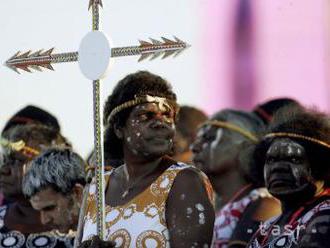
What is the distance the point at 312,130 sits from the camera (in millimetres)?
5953

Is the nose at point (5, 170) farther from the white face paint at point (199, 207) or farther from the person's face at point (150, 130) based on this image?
the white face paint at point (199, 207)

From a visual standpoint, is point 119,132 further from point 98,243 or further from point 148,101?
point 98,243

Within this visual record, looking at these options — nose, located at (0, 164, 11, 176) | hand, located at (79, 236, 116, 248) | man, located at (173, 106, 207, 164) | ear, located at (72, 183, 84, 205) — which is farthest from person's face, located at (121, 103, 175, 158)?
man, located at (173, 106, 207, 164)

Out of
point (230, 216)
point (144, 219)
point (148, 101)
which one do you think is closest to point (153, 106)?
point (148, 101)

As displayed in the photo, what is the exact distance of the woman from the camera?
17.2ft

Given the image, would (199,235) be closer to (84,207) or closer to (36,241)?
(84,207)

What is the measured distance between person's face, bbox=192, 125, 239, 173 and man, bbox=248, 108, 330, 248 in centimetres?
168

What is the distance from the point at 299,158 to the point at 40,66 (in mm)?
1320

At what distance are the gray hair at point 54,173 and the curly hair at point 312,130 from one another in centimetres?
98

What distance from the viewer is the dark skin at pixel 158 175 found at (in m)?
5.24

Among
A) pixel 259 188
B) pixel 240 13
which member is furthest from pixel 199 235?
pixel 240 13

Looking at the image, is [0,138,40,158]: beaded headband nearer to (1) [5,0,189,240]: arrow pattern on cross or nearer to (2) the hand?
(1) [5,0,189,240]: arrow pattern on cross

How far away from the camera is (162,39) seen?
5.20 meters

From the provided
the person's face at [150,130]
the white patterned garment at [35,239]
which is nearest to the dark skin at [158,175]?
the person's face at [150,130]
